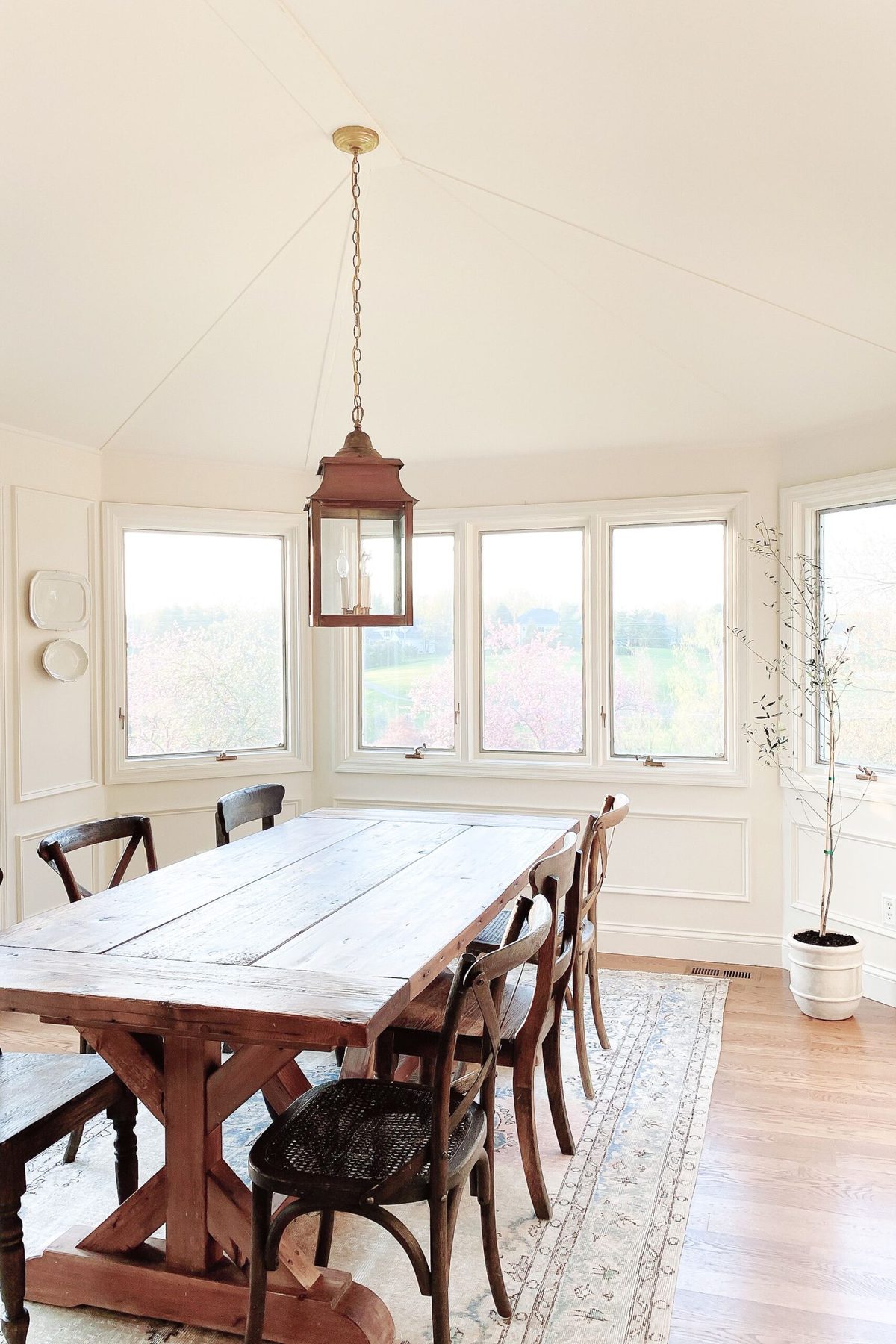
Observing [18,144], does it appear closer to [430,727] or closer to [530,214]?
[530,214]

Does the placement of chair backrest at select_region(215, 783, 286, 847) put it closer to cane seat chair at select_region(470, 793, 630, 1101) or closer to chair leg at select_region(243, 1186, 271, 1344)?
cane seat chair at select_region(470, 793, 630, 1101)

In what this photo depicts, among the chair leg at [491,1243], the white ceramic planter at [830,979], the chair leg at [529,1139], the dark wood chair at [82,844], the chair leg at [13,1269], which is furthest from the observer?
the white ceramic planter at [830,979]

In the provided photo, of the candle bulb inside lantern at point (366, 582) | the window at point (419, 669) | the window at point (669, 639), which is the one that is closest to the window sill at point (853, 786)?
the window at point (669, 639)

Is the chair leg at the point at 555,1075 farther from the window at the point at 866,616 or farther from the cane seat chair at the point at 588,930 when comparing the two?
the window at the point at 866,616

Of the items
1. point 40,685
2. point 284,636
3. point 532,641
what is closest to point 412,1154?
point 40,685

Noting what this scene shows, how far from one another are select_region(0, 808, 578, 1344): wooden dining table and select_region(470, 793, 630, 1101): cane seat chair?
56cm

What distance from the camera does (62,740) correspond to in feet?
14.6

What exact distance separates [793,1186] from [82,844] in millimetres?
2231

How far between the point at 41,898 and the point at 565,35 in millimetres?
3718

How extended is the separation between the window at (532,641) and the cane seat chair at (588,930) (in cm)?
152

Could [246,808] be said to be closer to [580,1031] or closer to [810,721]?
[580,1031]

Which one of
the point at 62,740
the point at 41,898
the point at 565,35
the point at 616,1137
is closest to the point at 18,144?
the point at 565,35

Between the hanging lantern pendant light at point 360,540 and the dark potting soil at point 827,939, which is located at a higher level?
the hanging lantern pendant light at point 360,540

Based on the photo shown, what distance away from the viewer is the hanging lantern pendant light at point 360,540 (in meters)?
2.68
